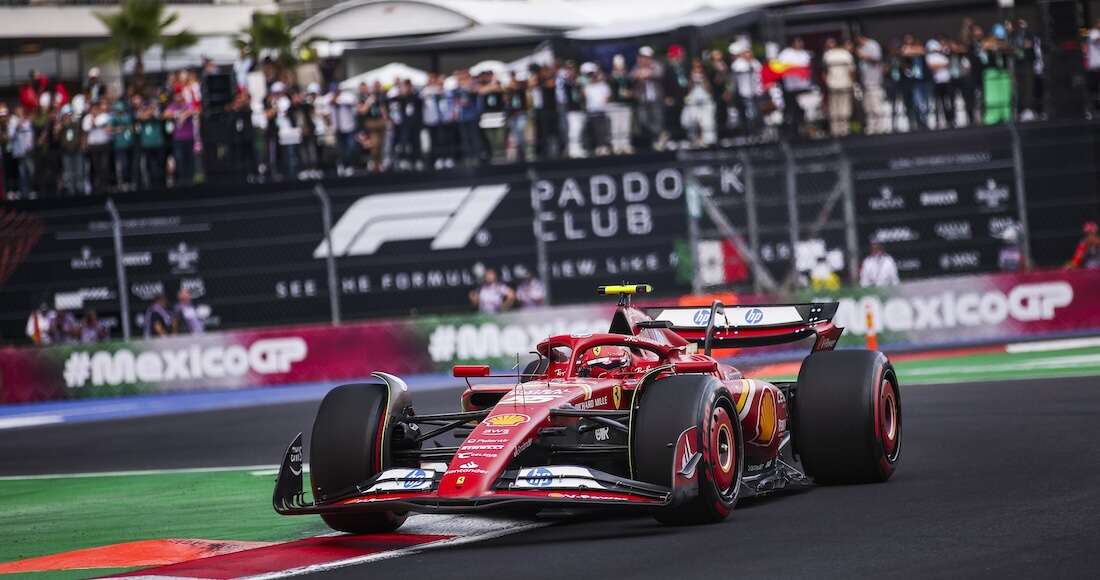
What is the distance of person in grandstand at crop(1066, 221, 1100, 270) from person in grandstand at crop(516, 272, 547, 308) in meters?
7.96

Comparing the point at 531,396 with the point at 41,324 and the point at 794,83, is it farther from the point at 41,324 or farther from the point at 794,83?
the point at 41,324

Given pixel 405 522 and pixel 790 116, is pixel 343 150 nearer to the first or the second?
pixel 790 116

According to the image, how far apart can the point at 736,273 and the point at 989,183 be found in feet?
13.2

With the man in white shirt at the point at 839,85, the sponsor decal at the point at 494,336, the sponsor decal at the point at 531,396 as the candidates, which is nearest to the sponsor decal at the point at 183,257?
the sponsor decal at the point at 494,336

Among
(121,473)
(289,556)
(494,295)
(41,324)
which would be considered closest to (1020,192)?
(494,295)

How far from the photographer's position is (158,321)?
85.6ft

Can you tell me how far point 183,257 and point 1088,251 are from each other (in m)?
14.0

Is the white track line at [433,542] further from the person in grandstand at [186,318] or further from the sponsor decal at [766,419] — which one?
the person in grandstand at [186,318]

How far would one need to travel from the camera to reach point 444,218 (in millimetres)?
26062

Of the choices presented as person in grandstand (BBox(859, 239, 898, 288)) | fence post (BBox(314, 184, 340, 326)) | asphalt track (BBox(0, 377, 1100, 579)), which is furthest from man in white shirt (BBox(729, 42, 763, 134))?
asphalt track (BBox(0, 377, 1100, 579))

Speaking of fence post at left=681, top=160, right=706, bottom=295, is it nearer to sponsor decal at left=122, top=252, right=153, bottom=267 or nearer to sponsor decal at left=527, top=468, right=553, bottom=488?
sponsor decal at left=122, top=252, right=153, bottom=267

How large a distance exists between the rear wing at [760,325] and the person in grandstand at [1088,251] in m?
13.8

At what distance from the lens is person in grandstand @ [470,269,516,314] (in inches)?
993

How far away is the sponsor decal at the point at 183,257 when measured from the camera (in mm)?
26047
